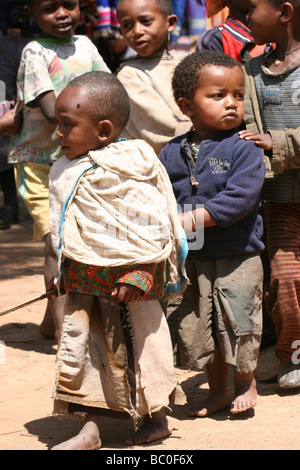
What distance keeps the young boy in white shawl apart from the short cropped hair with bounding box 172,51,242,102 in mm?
437

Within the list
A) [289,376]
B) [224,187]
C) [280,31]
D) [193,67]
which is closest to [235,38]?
[280,31]

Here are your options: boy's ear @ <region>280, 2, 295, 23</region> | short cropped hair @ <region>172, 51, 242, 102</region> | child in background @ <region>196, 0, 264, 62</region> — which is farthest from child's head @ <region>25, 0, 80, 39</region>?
boy's ear @ <region>280, 2, 295, 23</region>

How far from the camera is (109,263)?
334 centimetres

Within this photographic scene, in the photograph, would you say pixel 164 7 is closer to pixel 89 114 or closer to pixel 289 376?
pixel 89 114

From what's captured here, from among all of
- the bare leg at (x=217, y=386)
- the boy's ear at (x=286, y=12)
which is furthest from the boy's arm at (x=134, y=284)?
the boy's ear at (x=286, y=12)

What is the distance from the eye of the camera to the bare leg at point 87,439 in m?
3.41

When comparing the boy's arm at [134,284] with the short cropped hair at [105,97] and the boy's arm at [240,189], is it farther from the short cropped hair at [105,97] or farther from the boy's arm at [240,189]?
the short cropped hair at [105,97]

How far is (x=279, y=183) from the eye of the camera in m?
4.20

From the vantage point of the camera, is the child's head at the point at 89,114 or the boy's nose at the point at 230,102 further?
the boy's nose at the point at 230,102

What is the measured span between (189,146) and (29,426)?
4.94 feet

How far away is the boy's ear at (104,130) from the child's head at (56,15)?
1.57 metres

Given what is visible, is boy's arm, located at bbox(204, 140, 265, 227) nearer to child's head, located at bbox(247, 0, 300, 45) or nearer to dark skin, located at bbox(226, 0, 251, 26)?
child's head, located at bbox(247, 0, 300, 45)

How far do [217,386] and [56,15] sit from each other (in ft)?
7.71

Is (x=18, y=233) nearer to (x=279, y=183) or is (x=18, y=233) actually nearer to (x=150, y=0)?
(x=150, y=0)
